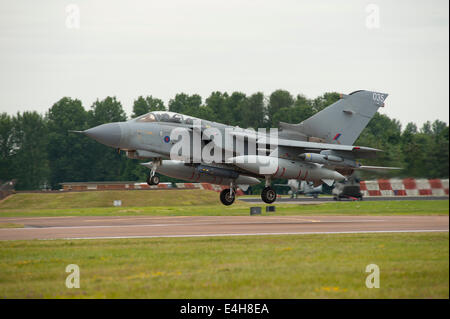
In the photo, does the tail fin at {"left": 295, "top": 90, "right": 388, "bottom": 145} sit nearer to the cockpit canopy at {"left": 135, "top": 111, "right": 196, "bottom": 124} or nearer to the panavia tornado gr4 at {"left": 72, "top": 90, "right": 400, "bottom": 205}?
the panavia tornado gr4 at {"left": 72, "top": 90, "right": 400, "bottom": 205}

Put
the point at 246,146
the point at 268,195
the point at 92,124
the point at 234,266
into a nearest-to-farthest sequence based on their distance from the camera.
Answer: the point at 234,266
the point at 246,146
the point at 268,195
the point at 92,124

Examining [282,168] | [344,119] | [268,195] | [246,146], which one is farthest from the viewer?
[344,119]

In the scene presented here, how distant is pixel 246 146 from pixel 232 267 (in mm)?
15547

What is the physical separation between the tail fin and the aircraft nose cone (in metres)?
9.71

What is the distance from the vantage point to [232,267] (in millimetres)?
12500

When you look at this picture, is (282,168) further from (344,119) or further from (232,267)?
(232,267)

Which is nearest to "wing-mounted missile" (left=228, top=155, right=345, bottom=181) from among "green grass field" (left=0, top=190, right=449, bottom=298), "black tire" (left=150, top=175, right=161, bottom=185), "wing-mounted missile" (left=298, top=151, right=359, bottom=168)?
"wing-mounted missile" (left=298, top=151, right=359, bottom=168)

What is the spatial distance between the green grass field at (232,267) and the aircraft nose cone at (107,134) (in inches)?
291

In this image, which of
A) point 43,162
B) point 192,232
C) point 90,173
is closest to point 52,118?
point 90,173

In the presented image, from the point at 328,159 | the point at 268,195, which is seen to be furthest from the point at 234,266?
the point at 268,195

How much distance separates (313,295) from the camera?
9797mm

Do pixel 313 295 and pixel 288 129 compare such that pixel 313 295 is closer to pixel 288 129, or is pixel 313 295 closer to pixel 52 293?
pixel 52 293

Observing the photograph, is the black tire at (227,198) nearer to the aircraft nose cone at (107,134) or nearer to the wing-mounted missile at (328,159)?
the wing-mounted missile at (328,159)
